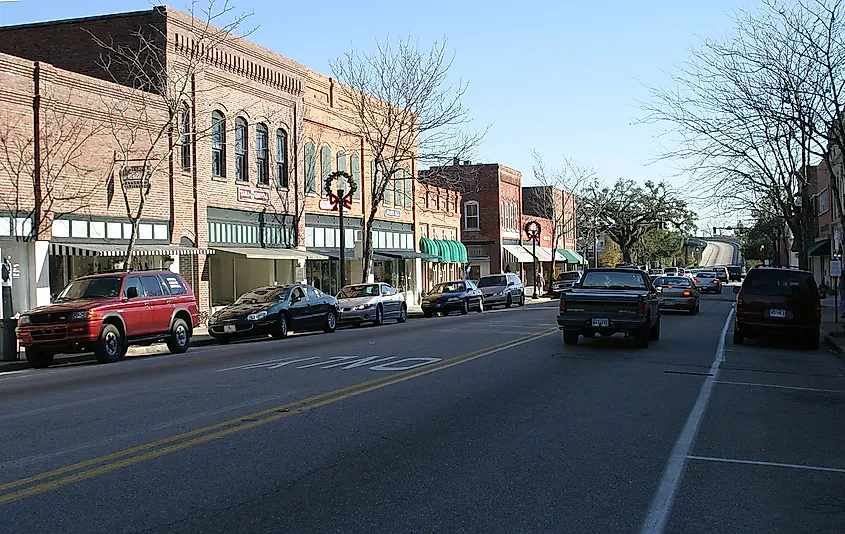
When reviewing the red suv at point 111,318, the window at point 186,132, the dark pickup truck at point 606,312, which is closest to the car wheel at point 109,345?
the red suv at point 111,318

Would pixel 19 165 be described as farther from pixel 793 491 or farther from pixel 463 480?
pixel 793 491

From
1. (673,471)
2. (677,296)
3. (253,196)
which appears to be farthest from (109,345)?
(677,296)

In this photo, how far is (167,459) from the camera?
7797mm

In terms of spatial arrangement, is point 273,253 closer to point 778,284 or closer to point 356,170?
point 356,170

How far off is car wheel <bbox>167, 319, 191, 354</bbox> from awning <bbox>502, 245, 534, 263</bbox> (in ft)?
146

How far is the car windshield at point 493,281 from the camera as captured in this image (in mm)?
42250

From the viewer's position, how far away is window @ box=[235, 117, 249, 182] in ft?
108

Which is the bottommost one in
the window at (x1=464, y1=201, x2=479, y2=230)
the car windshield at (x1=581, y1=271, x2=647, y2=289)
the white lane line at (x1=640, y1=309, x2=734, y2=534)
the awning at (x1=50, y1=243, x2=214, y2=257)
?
the white lane line at (x1=640, y1=309, x2=734, y2=534)

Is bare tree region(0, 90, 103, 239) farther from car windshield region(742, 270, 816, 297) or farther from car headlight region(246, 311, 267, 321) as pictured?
car windshield region(742, 270, 816, 297)

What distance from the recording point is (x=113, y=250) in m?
24.5

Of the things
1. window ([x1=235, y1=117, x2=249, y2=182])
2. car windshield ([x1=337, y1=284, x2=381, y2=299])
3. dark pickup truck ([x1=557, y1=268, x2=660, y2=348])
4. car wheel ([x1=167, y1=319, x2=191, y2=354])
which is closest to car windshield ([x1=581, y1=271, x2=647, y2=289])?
dark pickup truck ([x1=557, y1=268, x2=660, y2=348])

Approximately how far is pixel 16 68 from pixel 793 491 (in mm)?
22003

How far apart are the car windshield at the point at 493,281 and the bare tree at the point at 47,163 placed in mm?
21006

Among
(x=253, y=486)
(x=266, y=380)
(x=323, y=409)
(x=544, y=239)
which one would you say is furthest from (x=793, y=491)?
(x=544, y=239)
